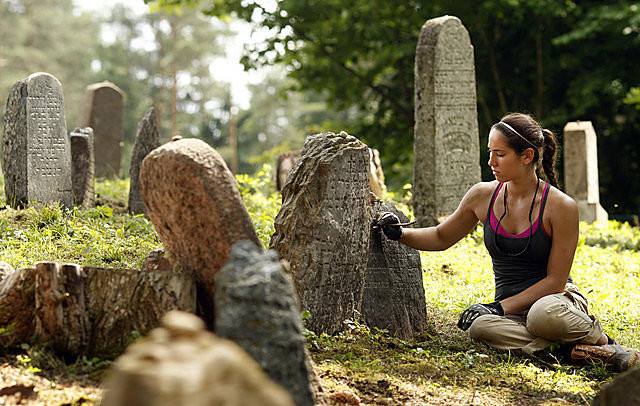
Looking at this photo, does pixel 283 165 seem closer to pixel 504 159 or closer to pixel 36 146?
pixel 36 146

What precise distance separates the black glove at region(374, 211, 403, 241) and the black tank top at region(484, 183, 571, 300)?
71 cm

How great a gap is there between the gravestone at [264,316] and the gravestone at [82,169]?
20.0 feet

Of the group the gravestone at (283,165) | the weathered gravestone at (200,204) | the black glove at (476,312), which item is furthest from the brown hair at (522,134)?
the gravestone at (283,165)

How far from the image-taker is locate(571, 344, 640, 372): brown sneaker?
425 cm

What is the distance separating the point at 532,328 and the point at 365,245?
49.9 inches

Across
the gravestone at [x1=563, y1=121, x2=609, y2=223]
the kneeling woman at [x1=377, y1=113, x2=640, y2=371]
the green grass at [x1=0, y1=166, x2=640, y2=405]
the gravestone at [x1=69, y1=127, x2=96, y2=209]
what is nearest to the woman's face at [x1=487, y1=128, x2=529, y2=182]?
the kneeling woman at [x1=377, y1=113, x2=640, y2=371]

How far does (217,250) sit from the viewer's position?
10.2 ft

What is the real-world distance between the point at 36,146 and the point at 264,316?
20.0 ft

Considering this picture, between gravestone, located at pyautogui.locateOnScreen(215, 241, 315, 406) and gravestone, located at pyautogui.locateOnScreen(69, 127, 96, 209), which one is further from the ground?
gravestone, located at pyautogui.locateOnScreen(69, 127, 96, 209)

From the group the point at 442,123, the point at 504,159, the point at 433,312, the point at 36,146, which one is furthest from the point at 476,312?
the point at 36,146

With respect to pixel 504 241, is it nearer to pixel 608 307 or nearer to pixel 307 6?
A: pixel 608 307

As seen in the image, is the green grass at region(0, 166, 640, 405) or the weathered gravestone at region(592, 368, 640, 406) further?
the green grass at region(0, 166, 640, 405)

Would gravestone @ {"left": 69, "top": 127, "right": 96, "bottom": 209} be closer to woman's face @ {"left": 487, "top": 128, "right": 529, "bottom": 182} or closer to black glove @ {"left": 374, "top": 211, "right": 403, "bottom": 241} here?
black glove @ {"left": 374, "top": 211, "right": 403, "bottom": 241}

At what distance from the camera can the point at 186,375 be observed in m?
1.60
